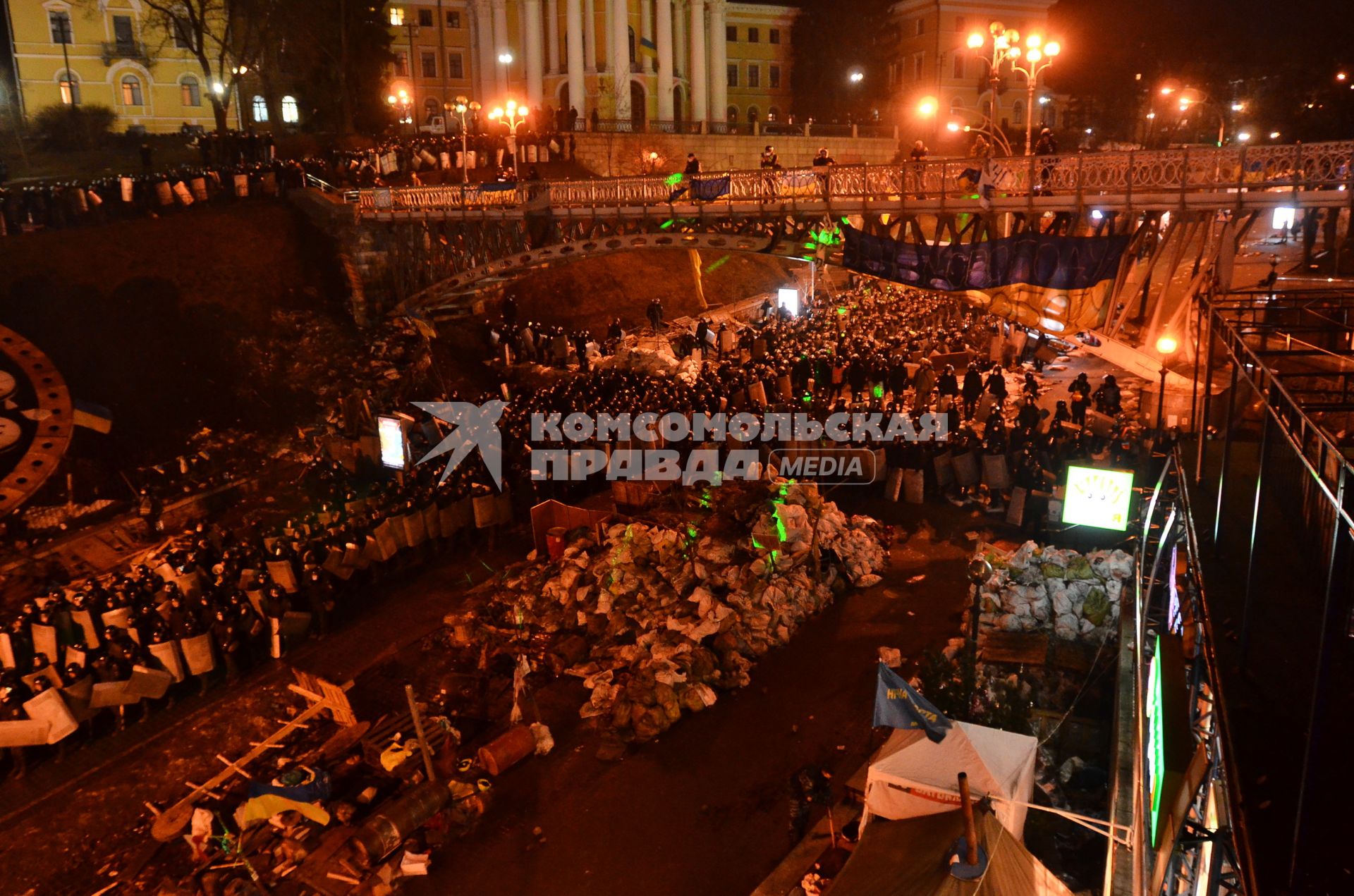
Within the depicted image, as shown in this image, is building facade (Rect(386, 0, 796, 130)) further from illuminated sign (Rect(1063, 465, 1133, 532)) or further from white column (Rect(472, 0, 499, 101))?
illuminated sign (Rect(1063, 465, 1133, 532))

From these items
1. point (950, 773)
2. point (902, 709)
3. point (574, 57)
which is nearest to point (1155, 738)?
point (950, 773)

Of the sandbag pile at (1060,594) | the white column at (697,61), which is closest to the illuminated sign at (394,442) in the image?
the sandbag pile at (1060,594)

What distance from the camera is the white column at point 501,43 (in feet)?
157

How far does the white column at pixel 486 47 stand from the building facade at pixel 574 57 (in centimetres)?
4

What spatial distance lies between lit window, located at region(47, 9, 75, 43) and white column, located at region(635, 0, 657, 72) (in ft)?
91.3

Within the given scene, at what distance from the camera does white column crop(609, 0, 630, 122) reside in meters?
44.5

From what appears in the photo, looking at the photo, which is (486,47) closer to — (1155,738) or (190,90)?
(190,90)

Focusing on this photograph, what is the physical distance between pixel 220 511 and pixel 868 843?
613 inches

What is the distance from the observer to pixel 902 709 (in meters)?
7.30

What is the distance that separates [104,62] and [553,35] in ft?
72.6

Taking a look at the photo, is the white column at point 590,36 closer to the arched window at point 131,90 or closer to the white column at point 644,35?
the white column at point 644,35

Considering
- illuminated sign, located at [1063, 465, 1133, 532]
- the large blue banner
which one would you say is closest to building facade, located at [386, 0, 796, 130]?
the large blue banner

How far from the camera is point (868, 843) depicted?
6.95 meters

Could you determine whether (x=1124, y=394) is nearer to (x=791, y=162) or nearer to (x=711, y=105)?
(x=791, y=162)
